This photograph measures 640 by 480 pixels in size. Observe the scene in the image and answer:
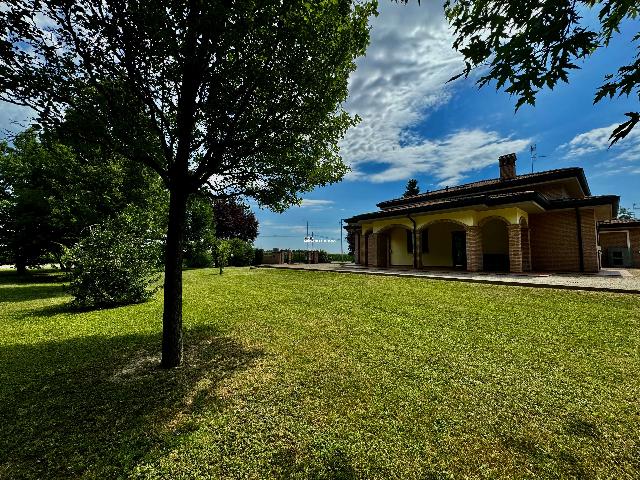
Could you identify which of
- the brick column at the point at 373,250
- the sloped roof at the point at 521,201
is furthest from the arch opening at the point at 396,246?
the sloped roof at the point at 521,201

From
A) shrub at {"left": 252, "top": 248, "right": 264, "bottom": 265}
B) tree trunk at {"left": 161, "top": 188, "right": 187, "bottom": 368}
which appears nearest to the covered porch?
shrub at {"left": 252, "top": 248, "right": 264, "bottom": 265}

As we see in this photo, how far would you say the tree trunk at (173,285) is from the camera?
4719mm

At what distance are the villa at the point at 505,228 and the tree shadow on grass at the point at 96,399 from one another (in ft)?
46.6

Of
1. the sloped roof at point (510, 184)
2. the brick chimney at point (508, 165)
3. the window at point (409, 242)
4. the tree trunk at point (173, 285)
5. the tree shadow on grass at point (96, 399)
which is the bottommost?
the tree shadow on grass at point (96, 399)

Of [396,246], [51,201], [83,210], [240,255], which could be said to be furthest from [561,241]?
[51,201]

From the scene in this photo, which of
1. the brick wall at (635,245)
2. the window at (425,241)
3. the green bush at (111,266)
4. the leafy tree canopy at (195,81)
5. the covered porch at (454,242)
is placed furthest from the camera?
the brick wall at (635,245)

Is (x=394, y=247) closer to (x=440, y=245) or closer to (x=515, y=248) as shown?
(x=440, y=245)

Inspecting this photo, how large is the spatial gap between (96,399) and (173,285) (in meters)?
1.74

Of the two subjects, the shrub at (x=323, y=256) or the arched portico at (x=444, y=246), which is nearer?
the arched portico at (x=444, y=246)

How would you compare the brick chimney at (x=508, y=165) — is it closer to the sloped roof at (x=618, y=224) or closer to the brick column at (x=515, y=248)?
the brick column at (x=515, y=248)

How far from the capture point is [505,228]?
1784cm

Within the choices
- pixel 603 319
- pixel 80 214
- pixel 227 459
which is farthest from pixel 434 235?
pixel 80 214

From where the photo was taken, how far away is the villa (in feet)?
47.9

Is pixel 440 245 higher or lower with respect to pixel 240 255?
higher
